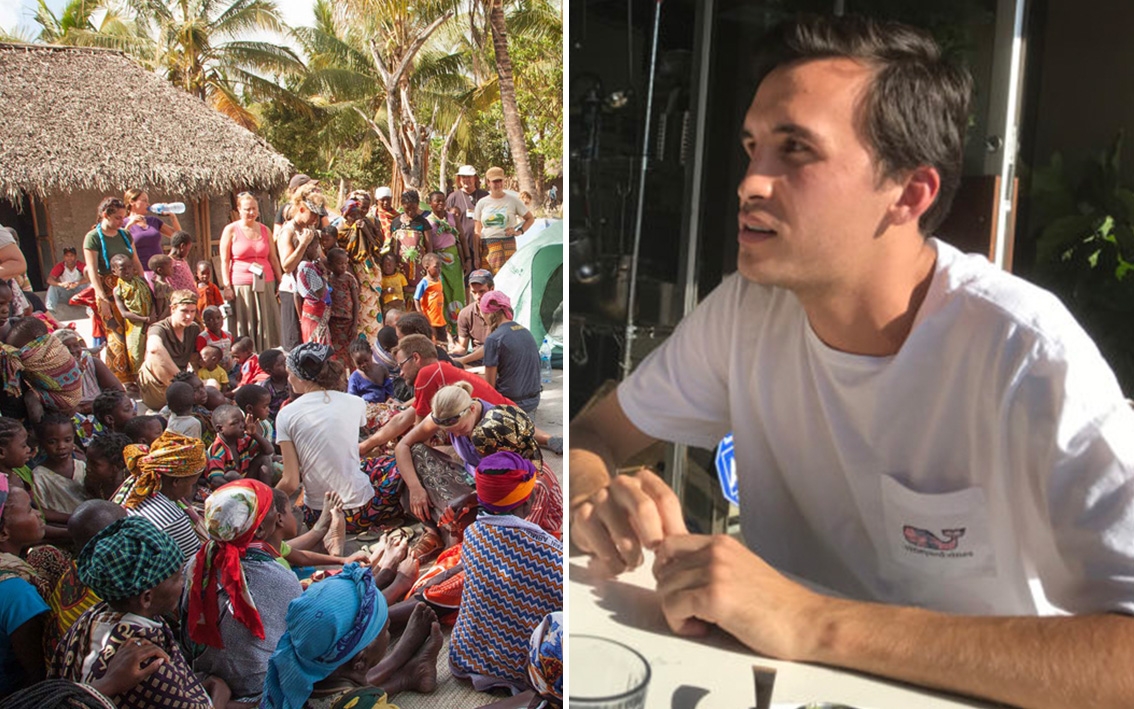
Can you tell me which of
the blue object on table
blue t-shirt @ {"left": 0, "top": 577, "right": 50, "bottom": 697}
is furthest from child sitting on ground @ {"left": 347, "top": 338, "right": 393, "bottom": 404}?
the blue object on table

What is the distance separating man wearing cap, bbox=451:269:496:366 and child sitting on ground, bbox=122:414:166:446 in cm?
62

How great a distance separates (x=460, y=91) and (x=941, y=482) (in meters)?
1.15

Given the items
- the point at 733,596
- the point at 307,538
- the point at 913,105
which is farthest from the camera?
the point at 307,538

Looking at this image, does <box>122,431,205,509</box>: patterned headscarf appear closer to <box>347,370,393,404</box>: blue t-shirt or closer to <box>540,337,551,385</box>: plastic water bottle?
<box>347,370,393,404</box>: blue t-shirt

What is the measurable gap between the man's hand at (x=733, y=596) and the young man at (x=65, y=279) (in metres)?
1.37

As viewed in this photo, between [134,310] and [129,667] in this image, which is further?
[134,310]

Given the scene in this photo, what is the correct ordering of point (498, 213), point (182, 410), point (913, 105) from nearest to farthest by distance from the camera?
point (913, 105)
point (498, 213)
point (182, 410)

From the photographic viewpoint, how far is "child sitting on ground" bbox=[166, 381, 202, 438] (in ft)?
6.60

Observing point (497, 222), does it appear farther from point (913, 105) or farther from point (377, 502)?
point (913, 105)

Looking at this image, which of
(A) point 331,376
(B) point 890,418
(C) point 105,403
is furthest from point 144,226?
(B) point 890,418

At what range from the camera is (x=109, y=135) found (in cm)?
189

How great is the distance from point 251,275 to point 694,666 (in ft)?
4.27

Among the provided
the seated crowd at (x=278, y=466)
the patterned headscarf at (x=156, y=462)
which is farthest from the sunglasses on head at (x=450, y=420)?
the patterned headscarf at (x=156, y=462)

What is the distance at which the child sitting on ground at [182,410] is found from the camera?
2012 millimetres
